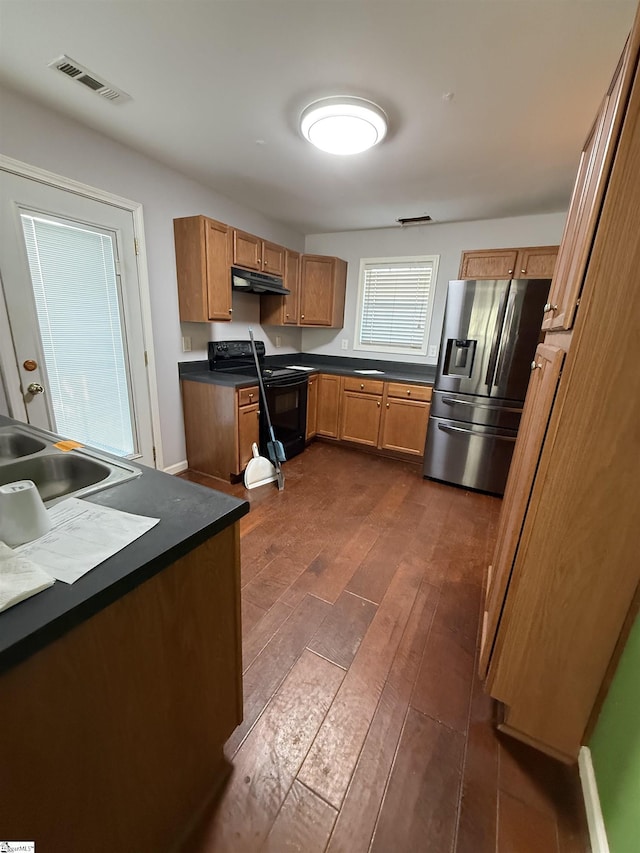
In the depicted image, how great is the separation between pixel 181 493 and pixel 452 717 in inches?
50.2

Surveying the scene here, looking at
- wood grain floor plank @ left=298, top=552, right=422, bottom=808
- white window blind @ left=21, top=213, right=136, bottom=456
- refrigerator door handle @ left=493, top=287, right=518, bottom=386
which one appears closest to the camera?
wood grain floor plank @ left=298, top=552, right=422, bottom=808

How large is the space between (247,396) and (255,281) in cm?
103

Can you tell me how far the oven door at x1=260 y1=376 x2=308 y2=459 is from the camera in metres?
3.11

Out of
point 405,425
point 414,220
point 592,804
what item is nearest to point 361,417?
point 405,425

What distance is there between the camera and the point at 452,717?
1.25 meters

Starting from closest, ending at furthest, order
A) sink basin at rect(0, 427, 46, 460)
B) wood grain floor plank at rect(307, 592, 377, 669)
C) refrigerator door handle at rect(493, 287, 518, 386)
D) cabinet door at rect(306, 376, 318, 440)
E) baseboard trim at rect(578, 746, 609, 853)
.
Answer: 1. baseboard trim at rect(578, 746, 609, 853)
2. sink basin at rect(0, 427, 46, 460)
3. wood grain floor plank at rect(307, 592, 377, 669)
4. refrigerator door handle at rect(493, 287, 518, 386)
5. cabinet door at rect(306, 376, 318, 440)

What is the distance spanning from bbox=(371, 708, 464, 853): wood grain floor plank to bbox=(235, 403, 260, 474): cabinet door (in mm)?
2087

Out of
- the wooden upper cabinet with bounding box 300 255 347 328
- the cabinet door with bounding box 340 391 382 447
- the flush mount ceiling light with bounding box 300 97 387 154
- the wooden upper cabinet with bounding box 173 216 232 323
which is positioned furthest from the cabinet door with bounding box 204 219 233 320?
the cabinet door with bounding box 340 391 382 447

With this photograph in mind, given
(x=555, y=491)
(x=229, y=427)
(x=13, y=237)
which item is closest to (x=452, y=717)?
(x=555, y=491)

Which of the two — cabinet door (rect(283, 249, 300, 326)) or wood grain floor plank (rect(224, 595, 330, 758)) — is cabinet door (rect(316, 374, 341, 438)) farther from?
wood grain floor plank (rect(224, 595, 330, 758))

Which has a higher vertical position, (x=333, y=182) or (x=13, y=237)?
(x=333, y=182)

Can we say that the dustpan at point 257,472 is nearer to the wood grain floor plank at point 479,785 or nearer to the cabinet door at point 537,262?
the wood grain floor plank at point 479,785

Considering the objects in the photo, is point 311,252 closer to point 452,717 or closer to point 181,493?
point 181,493

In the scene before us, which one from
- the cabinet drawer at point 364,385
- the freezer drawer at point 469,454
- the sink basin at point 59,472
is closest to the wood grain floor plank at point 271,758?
the sink basin at point 59,472
